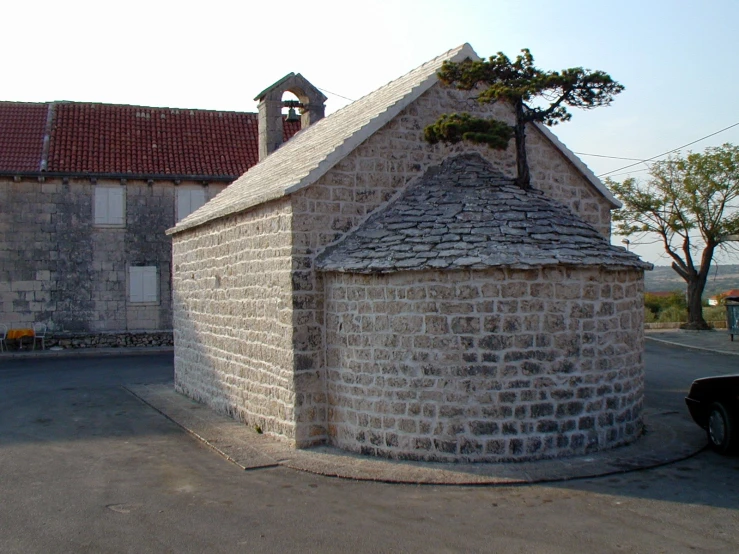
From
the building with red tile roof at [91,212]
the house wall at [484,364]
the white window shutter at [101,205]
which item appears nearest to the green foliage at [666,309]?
the building with red tile roof at [91,212]

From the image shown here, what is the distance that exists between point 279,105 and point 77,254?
428 inches

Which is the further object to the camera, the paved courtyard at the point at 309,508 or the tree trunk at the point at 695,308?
the tree trunk at the point at 695,308

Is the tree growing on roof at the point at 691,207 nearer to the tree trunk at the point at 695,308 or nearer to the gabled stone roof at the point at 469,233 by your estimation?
the tree trunk at the point at 695,308

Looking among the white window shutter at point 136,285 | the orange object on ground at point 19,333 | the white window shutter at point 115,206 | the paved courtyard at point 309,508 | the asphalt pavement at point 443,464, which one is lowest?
the paved courtyard at point 309,508

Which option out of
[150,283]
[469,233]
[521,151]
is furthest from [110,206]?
[469,233]

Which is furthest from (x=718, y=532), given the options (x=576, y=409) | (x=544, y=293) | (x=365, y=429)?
(x=365, y=429)

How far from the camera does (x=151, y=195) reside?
85.6ft

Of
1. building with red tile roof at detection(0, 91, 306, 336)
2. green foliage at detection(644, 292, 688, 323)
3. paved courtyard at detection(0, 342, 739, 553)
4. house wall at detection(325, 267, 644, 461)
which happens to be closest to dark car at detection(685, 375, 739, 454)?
paved courtyard at detection(0, 342, 739, 553)

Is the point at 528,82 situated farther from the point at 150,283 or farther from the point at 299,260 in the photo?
the point at 150,283

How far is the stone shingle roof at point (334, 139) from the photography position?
996 centimetres

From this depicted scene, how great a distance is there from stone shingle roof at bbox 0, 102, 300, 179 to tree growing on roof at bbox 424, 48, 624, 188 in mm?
17264

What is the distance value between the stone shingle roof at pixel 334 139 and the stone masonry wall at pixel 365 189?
159mm

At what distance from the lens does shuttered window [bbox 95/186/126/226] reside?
25500mm

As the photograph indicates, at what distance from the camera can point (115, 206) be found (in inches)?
1011
